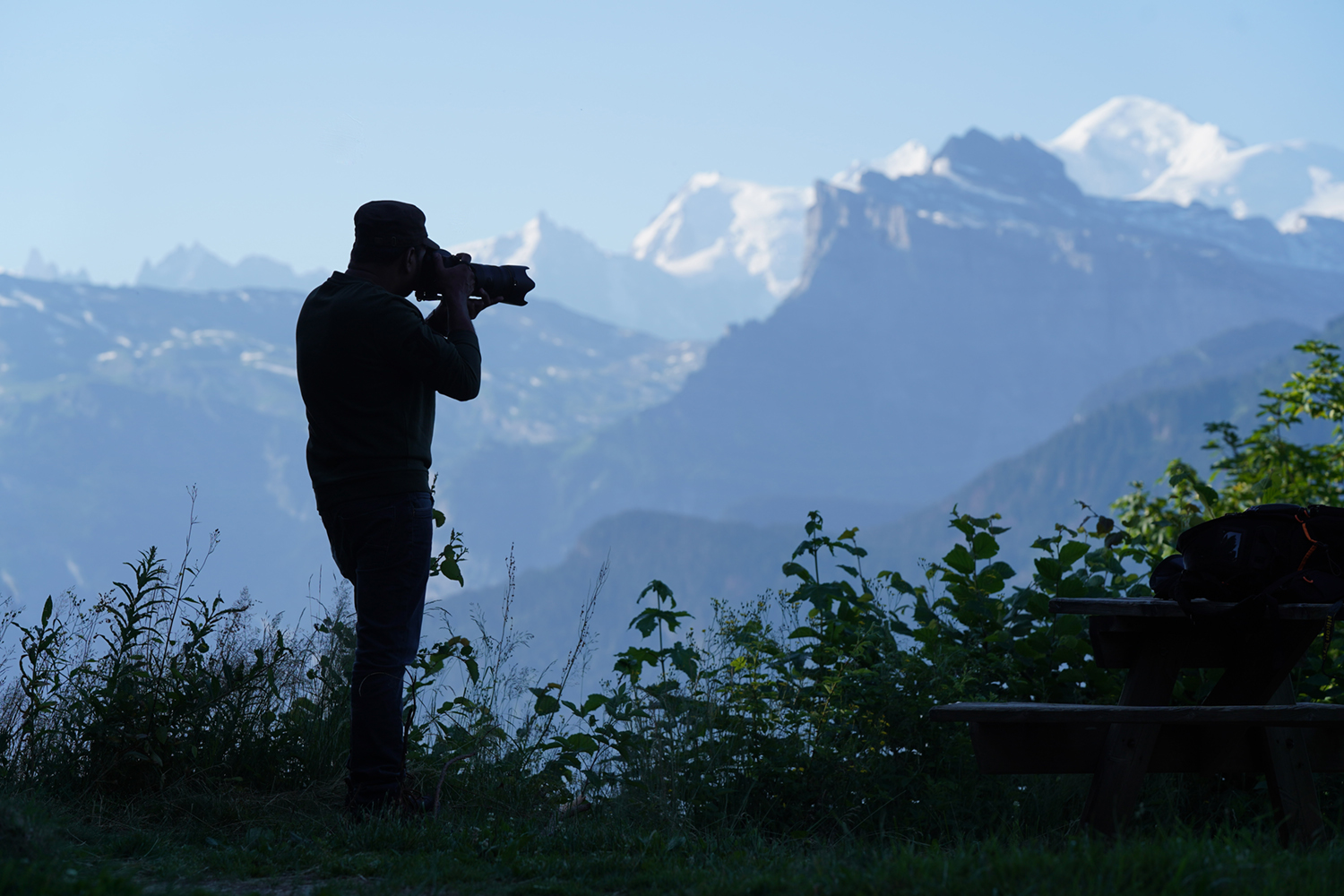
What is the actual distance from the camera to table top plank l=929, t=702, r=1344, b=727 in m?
2.00

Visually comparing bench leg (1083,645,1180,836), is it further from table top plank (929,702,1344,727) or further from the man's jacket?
the man's jacket

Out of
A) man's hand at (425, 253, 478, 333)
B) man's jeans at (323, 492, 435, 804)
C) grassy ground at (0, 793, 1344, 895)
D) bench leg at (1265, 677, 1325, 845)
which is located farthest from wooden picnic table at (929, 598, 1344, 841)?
man's hand at (425, 253, 478, 333)

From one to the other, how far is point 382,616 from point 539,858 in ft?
3.11

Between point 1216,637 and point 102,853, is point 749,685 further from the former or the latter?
point 102,853

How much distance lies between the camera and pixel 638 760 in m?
4.26

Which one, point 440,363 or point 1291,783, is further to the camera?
point 440,363

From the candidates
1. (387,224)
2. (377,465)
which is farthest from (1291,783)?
(387,224)

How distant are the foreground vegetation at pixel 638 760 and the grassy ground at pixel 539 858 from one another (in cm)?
1

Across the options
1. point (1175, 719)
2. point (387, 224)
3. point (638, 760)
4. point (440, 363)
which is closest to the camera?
point (1175, 719)

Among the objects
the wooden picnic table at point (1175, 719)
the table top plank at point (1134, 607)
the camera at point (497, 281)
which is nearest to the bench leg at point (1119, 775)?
the wooden picnic table at point (1175, 719)

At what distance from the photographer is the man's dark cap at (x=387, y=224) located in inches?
145

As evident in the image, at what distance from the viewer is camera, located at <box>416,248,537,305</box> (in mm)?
3846

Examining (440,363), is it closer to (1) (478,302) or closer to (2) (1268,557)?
(1) (478,302)

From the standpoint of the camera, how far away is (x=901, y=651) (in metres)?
4.30
